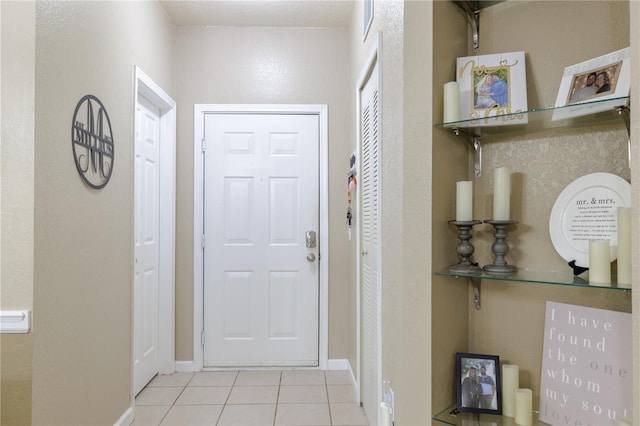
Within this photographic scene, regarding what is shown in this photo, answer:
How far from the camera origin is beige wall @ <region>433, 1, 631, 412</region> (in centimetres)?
98

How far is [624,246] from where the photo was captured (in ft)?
2.74

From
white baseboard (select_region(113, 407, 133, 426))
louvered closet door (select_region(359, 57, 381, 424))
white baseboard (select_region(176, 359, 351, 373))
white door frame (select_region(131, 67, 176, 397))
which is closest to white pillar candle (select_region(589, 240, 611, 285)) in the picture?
louvered closet door (select_region(359, 57, 381, 424))

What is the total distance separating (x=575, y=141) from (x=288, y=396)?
7.99 feet

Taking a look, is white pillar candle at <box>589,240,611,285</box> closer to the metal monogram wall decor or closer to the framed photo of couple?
the framed photo of couple

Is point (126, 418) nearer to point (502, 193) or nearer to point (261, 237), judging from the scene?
point (261, 237)

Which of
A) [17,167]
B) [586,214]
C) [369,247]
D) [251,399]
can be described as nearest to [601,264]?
[586,214]

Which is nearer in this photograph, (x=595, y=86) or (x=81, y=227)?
(x=595, y=86)

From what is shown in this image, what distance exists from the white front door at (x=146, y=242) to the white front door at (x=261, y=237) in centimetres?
39

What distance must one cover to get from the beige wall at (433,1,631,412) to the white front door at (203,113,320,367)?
7.33 ft

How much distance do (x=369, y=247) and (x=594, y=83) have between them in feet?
5.15

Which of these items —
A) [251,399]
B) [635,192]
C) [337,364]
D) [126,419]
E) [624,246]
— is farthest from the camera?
[337,364]

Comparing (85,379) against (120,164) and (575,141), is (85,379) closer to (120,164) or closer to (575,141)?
(120,164)

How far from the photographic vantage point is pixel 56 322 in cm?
170

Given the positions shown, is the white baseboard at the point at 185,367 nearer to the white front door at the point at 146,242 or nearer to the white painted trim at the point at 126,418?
the white front door at the point at 146,242
